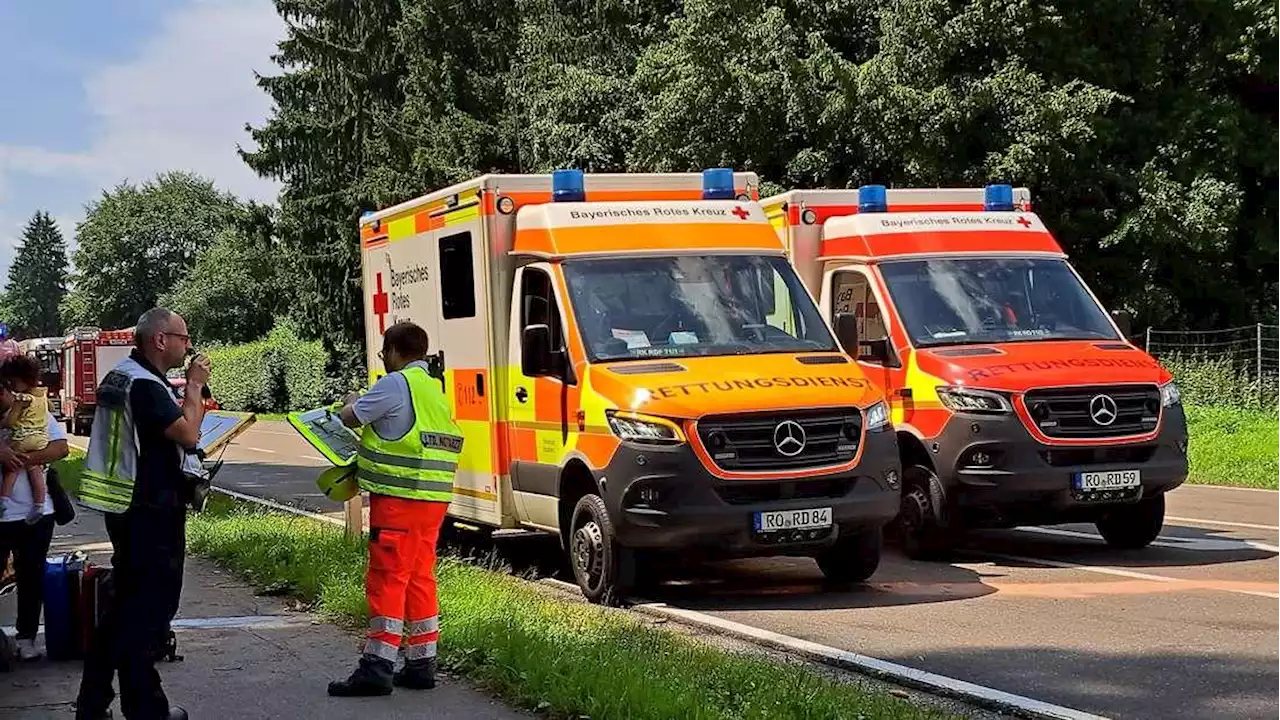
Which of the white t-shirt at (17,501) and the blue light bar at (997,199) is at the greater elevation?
the blue light bar at (997,199)

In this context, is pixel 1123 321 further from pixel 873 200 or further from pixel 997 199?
pixel 873 200

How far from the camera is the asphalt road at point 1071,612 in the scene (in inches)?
292

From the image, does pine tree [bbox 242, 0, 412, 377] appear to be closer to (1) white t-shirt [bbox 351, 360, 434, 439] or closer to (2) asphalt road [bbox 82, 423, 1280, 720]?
(2) asphalt road [bbox 82, 423, 1280, 720]

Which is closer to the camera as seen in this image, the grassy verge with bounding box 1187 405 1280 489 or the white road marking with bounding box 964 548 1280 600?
the white road marking with bounding box 964 548 1280 600

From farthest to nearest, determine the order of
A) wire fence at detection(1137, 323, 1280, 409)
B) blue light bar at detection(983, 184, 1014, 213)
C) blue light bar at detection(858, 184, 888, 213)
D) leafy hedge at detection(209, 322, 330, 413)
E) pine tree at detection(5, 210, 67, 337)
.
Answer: pine tree at detection(5, 210, 67, 337)
leafy hedge at detection(209, 322, 330, 413)
wire fence at detection(1137, 323, 1280, 409)
blue light bar at detection(983, 184, 1014, 213)
blue light bar at detection(858, 184, 888, 213)

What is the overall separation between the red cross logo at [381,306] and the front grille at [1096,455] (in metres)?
5.80

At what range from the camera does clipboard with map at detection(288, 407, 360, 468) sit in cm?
769

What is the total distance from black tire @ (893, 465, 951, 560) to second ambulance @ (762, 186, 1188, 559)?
16 mm

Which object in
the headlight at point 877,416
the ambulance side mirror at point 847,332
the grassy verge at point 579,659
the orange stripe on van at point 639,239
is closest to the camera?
the grassy verge at point 579,659

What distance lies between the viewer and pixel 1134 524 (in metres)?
12.2

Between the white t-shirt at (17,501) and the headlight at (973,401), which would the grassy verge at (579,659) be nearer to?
the white t-shirt at (17,501)

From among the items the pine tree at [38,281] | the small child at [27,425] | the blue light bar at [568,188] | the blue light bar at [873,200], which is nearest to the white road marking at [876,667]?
the blue light bar at [568,188]

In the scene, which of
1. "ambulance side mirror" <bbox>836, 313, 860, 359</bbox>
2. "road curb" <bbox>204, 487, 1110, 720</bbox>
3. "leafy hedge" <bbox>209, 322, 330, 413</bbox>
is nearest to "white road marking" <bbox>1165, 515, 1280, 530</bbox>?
"ambulance side mirror" <bbox>836, 313, 860, 359</bbox>

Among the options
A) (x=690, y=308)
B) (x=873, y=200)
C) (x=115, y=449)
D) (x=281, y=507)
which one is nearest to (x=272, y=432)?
(x=281, y=507)
